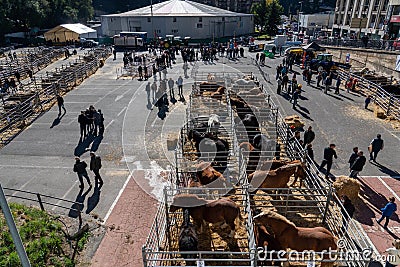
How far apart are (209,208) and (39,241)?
18.2 ft

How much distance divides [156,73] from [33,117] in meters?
14.8

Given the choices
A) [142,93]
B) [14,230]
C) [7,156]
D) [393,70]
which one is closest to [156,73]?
[142,93]

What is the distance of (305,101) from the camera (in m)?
24.1

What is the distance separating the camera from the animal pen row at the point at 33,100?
19578 mm

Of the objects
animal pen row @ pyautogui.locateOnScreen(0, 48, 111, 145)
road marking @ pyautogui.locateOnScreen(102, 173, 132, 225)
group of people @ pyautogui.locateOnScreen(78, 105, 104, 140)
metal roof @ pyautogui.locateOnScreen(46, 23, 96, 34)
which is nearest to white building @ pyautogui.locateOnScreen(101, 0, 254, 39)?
metal roof @ pyautogui.locateOnScreen(46, 23, 96, 34)

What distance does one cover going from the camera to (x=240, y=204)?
1125 centimetres

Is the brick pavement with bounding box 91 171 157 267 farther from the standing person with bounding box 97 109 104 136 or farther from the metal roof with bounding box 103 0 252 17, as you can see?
the metal roof with bounding box 103 0 252 17

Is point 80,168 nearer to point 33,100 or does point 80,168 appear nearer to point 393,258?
point 393,258

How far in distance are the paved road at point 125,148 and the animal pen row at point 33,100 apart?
0.97 metres

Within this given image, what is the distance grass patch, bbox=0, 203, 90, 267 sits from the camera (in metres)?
9.20

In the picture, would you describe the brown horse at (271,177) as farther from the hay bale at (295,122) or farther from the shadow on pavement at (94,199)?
the hay bale at (295,122)

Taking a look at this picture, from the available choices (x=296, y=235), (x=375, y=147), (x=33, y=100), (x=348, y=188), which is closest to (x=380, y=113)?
(x=375, y=147)

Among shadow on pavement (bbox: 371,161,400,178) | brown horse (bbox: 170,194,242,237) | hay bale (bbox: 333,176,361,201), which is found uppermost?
brown horse (bbox: 170,194,242,237)

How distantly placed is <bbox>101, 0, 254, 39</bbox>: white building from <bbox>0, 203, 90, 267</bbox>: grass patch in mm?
53763
